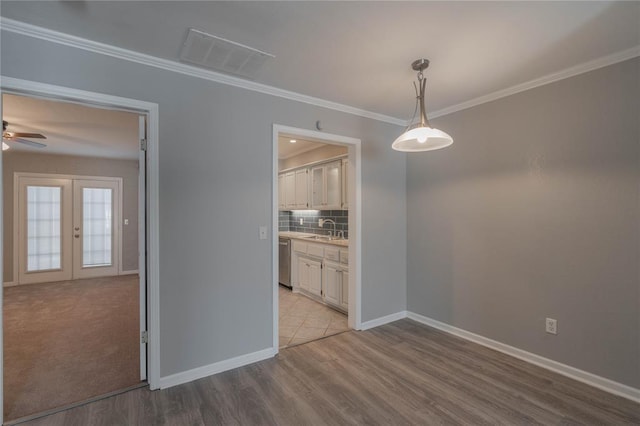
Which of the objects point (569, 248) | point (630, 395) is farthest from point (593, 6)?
point (630, 395)

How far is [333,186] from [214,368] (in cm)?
288

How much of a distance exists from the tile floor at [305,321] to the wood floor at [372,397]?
1.23ft

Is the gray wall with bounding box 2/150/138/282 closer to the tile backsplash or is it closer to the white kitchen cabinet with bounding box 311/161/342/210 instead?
the tile backsplash

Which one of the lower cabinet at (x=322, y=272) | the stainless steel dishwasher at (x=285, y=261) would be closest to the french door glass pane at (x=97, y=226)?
the stainless steel dishwasher at (x=285, y=261)

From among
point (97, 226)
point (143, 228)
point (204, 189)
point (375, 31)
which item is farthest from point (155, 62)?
point (97, 226)

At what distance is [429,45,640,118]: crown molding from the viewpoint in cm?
221

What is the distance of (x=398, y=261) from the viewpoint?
3824 mm

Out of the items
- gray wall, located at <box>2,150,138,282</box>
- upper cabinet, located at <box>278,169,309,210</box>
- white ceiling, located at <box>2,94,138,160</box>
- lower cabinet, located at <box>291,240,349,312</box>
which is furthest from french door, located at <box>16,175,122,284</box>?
lower cabinet, located at <box>291,240,349,312</box>

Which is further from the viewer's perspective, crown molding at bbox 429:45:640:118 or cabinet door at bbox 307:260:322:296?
cabinet door at bbox 307:260:322:296

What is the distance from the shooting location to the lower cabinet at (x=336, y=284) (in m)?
3.84

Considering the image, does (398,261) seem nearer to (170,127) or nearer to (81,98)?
(170,127)

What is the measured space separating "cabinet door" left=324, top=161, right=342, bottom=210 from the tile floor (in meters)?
1.49

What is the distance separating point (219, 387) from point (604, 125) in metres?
3.66

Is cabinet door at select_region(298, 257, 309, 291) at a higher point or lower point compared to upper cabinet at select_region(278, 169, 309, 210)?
lower
